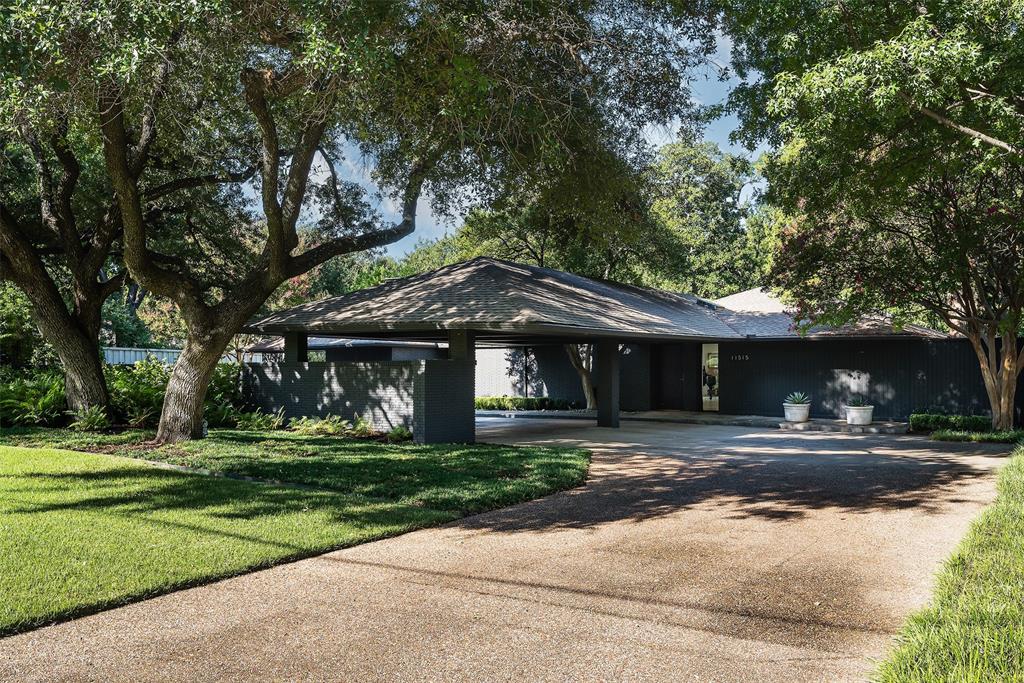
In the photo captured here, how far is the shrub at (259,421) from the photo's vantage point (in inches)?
629

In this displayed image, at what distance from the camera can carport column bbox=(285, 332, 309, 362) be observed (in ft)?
56.7

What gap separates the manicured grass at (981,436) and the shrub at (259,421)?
1415cm

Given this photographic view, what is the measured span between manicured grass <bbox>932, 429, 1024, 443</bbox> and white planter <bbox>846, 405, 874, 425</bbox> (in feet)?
6.92

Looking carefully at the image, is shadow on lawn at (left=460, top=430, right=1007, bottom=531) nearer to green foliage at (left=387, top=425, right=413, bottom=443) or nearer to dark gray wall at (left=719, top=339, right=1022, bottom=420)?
green foliage at (left=387, top=425, right=413, bottom=443)

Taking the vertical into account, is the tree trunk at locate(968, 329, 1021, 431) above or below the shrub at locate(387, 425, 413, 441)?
above

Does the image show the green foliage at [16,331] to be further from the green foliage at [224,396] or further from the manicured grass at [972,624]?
the manicured grass at [972,624]

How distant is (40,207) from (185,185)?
10.1 feet

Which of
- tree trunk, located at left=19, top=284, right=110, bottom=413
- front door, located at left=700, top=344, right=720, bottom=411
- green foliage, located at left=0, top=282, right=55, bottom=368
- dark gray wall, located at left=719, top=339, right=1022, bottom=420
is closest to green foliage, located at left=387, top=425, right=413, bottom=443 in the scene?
tree trunk, located at left=19, top=284, right=110, bottom=413

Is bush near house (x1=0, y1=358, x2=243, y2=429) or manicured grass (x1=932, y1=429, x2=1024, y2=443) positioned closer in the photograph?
bush near house (x1=0, y1=358, x2=243, y2=429)

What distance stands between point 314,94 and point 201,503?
19.1 ft

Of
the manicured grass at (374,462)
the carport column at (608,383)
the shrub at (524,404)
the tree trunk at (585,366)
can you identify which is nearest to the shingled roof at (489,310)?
the carport column at (608,383)

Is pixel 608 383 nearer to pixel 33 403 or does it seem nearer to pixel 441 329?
pixel 441 329

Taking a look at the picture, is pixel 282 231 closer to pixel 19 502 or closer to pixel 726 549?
pixel 19 502

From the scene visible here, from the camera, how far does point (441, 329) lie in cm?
1484
